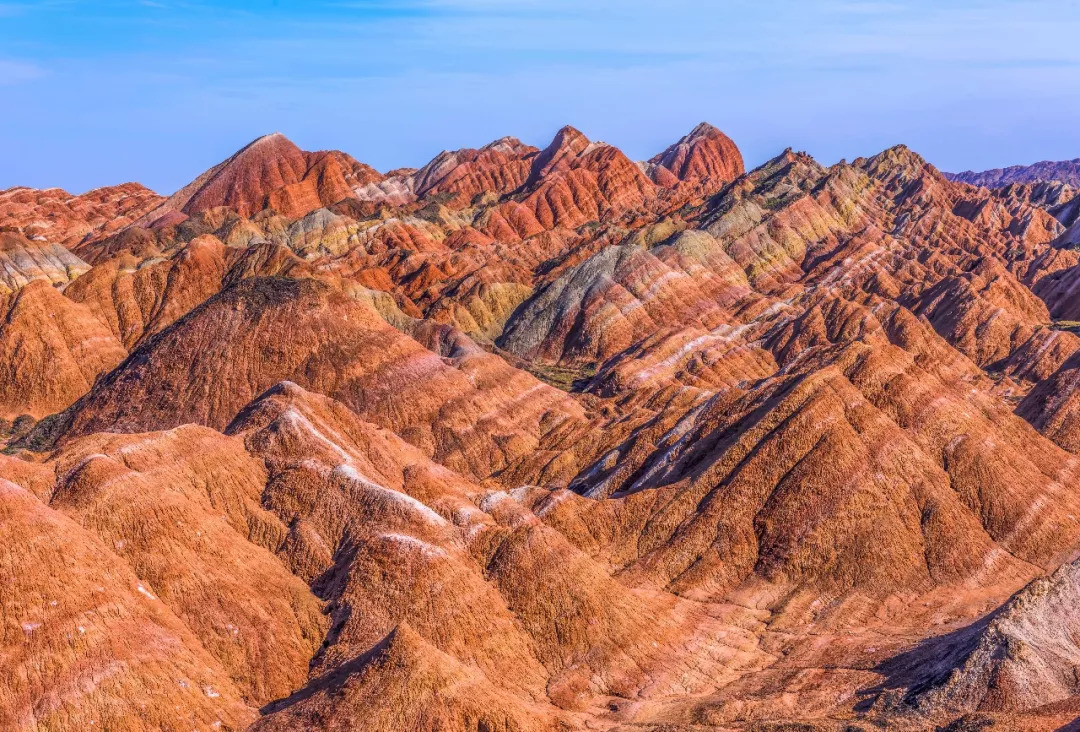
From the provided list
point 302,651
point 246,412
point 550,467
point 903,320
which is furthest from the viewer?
point 903,320

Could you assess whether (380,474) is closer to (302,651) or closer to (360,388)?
(302,651)

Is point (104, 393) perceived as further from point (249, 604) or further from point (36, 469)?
point (249, 604)

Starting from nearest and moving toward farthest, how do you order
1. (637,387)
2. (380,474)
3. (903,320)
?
(380,474)
(637,387)
(903,320)

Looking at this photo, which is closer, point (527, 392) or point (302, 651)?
point (302, 651)

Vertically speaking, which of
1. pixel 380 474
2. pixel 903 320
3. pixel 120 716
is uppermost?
pixel 903 320

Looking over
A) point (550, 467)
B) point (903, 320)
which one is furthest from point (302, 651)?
point (903, 320)

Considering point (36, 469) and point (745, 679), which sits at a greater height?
point (36, 469)

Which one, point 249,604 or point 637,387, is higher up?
point 637,387

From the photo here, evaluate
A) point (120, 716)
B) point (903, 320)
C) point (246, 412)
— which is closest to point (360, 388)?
point (246, 412)

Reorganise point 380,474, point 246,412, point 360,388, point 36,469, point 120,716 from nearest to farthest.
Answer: point 120,716
point 36,469
point 380,474
point 246,412
point 360,388
